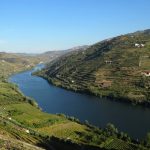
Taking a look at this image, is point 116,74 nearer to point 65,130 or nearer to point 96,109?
point 96,109

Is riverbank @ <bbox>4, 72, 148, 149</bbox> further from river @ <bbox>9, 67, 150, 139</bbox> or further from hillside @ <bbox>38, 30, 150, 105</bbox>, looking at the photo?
hillside @ <bbox>38, 30, 150, 105</bbox>

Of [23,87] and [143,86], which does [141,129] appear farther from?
[23,87]

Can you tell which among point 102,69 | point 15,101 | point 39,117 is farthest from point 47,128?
point 102,69

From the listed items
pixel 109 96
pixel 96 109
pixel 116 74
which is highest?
pixel 116 74

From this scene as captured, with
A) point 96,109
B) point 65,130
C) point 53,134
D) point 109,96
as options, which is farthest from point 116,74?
point 53,134

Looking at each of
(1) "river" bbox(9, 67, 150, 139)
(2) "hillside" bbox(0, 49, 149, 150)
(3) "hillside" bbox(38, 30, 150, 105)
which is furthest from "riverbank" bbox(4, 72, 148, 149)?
(3) "hillside" bbox(38, 30, 150, 105)

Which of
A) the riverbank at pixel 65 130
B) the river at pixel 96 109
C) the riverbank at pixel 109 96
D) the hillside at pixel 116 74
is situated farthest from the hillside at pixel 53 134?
the hillside at pixel 116 74
